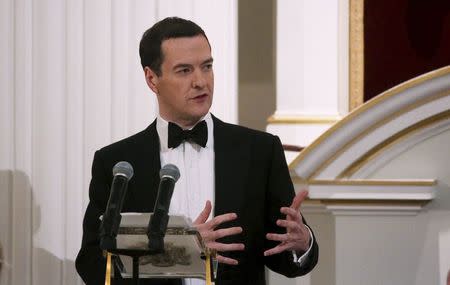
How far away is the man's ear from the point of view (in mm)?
2760

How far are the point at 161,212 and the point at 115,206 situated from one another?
8 centimetres

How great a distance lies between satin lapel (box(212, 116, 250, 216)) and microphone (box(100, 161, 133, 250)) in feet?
1.86

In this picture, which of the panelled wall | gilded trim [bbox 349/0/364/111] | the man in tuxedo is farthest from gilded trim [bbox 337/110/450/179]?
gilded trim [bbox 349/0/364/111]

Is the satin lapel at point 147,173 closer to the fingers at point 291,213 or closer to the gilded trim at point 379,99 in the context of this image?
the fingers at point 291,213

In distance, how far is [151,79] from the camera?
2777mm

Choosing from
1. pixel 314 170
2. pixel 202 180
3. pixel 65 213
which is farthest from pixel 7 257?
pixel 314 170

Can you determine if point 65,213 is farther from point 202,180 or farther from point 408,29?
point 408,29

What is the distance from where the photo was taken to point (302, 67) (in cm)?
503

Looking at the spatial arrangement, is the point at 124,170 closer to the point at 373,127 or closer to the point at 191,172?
the point at 191,172

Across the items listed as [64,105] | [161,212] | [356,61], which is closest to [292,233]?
[161,212]

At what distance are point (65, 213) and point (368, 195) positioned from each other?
94 centimetres

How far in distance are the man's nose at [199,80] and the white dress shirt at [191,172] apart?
133 mm

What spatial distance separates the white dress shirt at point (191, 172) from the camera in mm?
2643

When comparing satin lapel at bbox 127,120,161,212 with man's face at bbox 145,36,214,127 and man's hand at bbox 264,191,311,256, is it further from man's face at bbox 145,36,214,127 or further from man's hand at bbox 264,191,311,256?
man's hand at bbox 264,191,311,256
